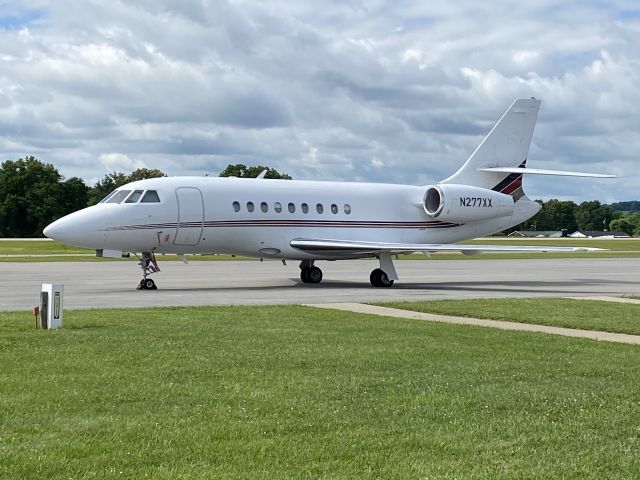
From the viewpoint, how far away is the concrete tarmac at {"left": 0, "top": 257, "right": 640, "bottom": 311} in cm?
2197

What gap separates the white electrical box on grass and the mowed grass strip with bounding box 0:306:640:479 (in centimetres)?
40

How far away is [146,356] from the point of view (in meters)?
11.2

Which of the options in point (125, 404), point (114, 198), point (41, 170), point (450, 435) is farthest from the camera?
point (41, 170)

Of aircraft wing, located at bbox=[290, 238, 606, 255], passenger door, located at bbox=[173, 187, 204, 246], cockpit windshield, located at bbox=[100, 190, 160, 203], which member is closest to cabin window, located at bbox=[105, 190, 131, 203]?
cockpit windshield, located at bbox=[100, 190, 160, 203]

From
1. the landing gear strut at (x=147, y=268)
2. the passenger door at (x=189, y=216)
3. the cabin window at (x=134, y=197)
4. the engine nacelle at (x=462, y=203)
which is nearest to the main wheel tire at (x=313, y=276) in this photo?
the passenger door at (x=189, y=216)

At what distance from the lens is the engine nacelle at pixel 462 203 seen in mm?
32062

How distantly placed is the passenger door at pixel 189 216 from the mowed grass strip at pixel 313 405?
13.2 metres

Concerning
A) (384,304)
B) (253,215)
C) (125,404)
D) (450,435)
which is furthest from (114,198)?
(450,435)

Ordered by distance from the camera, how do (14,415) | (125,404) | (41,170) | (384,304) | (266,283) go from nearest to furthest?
(14,415), (125,404), (384,304), (266,283), (41,170)

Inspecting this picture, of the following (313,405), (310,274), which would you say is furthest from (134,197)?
(313,405)

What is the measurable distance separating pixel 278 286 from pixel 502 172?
34.5 ft

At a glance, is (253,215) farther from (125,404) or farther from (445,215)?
(125,404)

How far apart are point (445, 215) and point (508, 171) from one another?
335cm

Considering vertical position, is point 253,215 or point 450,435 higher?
point 253,215
